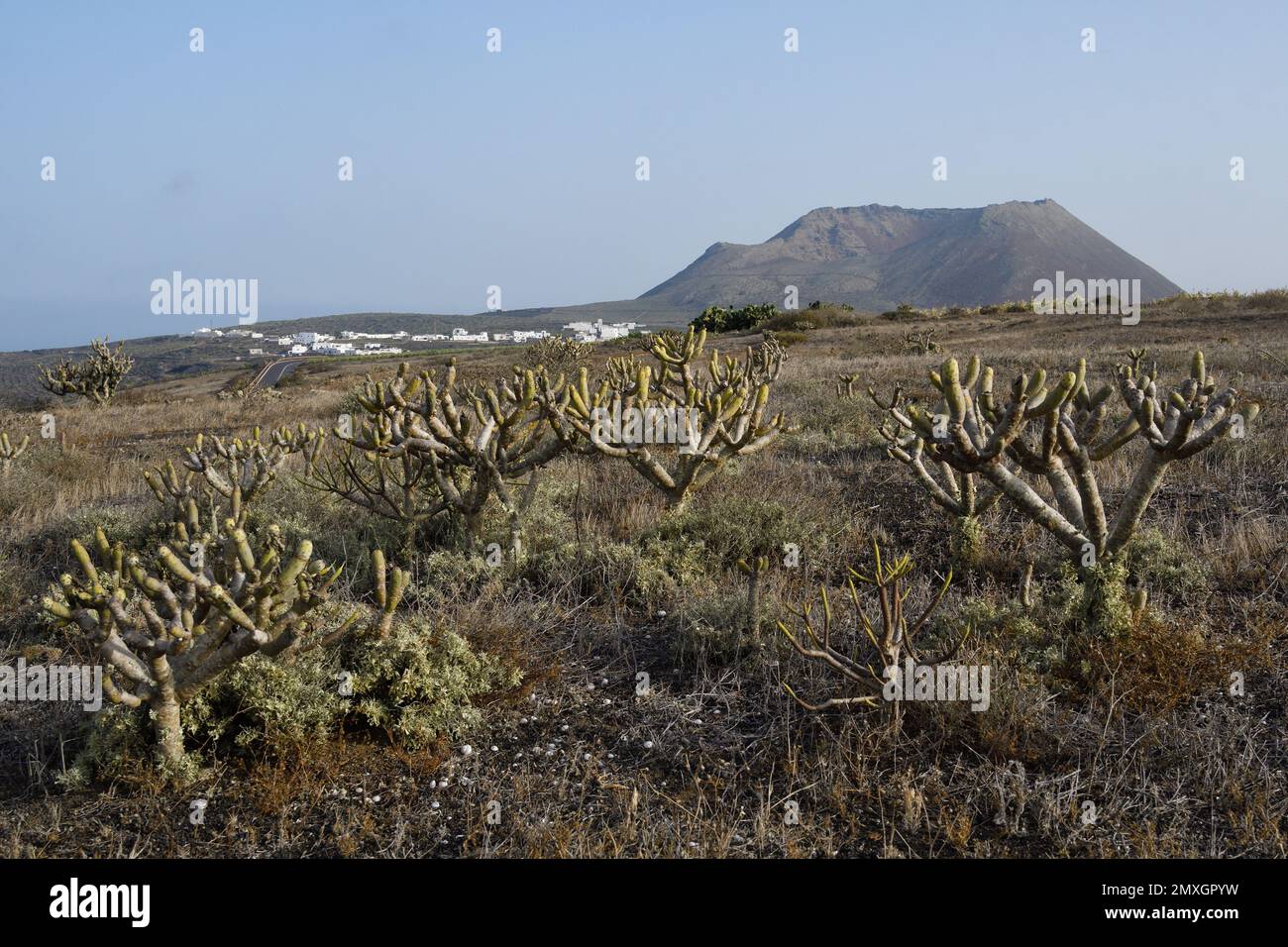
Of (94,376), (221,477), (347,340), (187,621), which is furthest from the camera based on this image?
(347,340)

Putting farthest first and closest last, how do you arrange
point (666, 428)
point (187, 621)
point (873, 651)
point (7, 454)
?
point (7, 454), point (666, 428), point (873, 651), point (187, 621)

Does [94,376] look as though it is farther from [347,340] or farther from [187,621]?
[347,340]

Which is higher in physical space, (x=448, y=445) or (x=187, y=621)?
(x=448, y=445)

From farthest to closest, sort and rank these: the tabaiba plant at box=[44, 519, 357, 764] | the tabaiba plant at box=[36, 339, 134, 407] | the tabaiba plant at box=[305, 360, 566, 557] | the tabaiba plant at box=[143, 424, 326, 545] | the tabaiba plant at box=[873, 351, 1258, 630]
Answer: the tabaiba plant at box=[36, 339, 134, 407], the tabaiba plant at box=[143, 424, 326, 545], the tabaiba plant at box=[305, 360, 566, 557], the tabaiba plant at box=[873, 351, 1258, 630], the tabaiba plant at box=[44, 519, 357, 764]

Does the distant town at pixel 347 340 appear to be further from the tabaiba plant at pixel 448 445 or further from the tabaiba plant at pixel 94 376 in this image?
the tabaiba plant at pixel 448 445

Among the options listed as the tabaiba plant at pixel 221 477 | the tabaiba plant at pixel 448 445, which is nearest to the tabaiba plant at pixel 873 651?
the tabaiba plant at pixel 448 445

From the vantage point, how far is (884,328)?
33500 mm

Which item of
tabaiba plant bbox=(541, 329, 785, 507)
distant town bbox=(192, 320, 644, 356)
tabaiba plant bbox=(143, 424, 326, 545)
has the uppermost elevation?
distant town bbox=(192, 320, 644, 356)

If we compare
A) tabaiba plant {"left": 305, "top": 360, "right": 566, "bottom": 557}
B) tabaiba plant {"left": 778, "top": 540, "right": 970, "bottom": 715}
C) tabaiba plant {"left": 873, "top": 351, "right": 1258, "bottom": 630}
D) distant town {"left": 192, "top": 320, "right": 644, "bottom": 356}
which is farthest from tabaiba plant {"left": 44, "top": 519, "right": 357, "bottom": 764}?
distant town {"left": 192, "top": 320, "right": 644, "bottom": 356}

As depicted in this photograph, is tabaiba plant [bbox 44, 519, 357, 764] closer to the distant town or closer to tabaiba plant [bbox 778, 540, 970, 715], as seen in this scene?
tabaiba plant [bbox 778, 540, 970, 715]

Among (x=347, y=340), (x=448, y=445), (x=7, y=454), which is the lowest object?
(x=7, y=454)

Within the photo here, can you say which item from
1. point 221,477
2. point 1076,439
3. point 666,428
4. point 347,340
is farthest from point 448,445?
point 347,340
